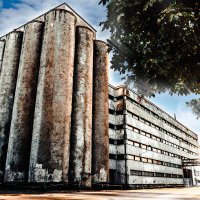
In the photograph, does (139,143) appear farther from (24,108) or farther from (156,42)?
(156,42)

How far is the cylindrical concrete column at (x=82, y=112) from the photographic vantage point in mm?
19448

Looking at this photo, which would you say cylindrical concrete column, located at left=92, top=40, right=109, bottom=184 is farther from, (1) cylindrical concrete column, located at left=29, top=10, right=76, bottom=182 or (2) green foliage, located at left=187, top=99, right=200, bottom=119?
(2) green foliage, located at left=187, top=99, right=200, bottom=119

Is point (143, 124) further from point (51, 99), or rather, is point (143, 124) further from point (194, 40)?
point (194, 40)

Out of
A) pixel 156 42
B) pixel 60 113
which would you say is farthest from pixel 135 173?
pixel 156 42

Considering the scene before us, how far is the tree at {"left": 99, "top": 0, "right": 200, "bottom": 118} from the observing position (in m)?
4.45

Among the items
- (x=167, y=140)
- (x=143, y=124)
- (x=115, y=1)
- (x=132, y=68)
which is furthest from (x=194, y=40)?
(x=167, y=140)

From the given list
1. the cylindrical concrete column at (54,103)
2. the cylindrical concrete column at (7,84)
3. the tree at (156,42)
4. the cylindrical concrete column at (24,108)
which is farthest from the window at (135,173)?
the tree at (156,42)

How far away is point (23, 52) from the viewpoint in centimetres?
2217

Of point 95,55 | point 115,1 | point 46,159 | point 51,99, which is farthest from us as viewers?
point 95,55

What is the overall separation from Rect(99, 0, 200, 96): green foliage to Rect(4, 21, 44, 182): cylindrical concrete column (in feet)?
52.2

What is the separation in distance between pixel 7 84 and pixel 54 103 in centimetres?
639

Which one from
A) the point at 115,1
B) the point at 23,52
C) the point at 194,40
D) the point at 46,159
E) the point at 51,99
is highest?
the point at 23,52

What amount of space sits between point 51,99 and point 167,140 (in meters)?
26.2

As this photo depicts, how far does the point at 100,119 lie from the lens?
75.1 feet
